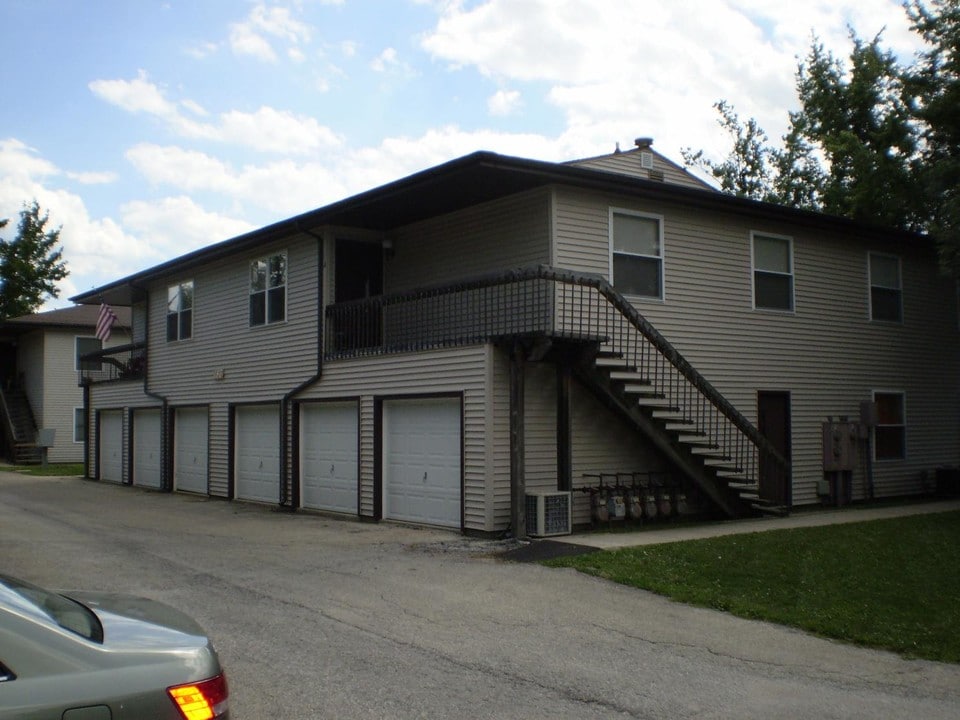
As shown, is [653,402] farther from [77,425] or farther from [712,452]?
[77,425]

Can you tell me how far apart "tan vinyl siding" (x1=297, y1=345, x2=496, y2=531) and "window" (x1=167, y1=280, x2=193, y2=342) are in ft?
22.6

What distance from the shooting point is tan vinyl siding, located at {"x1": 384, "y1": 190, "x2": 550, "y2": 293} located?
15.6m

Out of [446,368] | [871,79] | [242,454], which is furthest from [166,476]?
[871,79]

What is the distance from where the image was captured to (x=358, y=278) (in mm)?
18750

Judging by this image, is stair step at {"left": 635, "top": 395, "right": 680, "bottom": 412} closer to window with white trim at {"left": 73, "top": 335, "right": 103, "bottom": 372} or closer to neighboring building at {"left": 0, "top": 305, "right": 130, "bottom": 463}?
neighboring building at {"left": 0, "top": 305, "right": 130, "bottom": 463}

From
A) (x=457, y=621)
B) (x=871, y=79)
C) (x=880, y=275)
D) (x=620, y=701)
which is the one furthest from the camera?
(x=871, y=79)

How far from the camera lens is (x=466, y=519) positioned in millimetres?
14336

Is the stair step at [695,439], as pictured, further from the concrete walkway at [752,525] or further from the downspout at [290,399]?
the downspout at [290,399]

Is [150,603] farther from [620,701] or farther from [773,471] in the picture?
[773,471]

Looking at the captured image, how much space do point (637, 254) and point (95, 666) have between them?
13.7 meters

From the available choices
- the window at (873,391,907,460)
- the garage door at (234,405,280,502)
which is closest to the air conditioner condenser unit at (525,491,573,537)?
the garage door at (234,405,280,502)

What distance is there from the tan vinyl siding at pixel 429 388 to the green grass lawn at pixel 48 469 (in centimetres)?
1645

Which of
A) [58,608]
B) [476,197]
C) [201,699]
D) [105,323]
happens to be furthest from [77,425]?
[201,699]

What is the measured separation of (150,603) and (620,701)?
3138 millimetres
